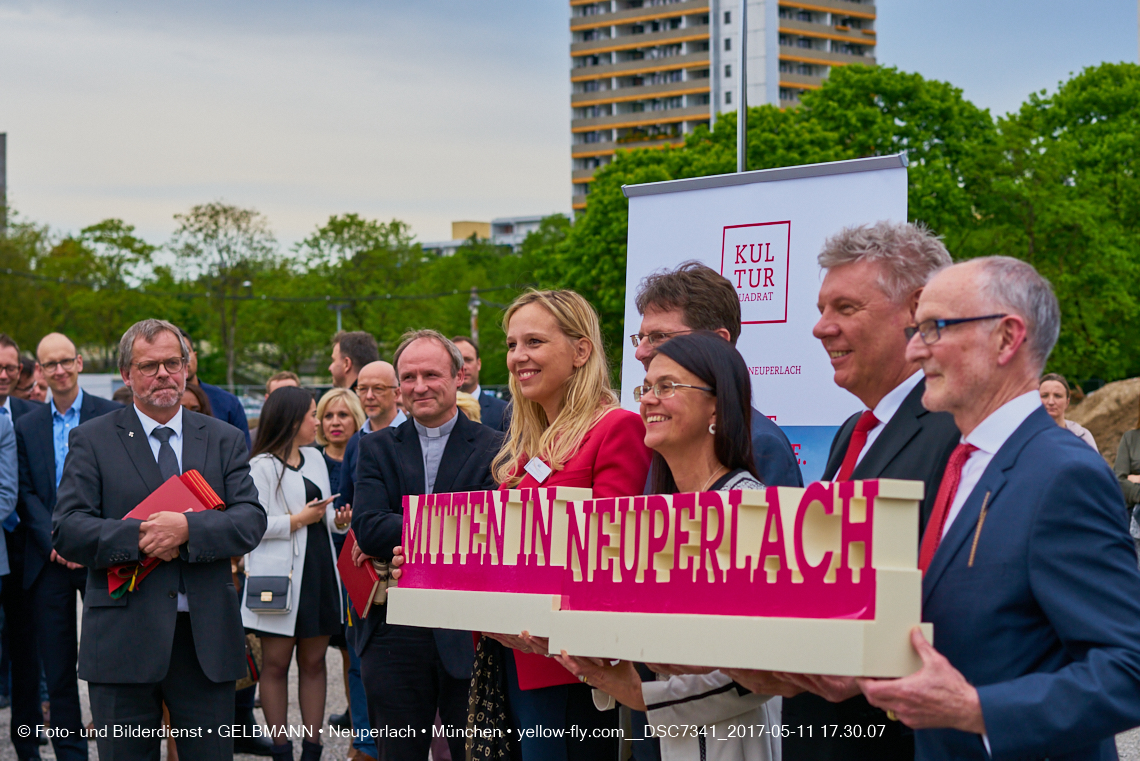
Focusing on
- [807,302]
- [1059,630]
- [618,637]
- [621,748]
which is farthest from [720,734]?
[807,302]

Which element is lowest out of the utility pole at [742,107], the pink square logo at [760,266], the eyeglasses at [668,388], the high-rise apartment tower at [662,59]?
the eyeglasses at [668,388]

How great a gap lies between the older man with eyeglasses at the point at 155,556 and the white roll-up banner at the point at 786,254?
226 centimetres

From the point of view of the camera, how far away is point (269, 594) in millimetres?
6285

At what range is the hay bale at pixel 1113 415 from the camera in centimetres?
1800

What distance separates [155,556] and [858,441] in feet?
10.1

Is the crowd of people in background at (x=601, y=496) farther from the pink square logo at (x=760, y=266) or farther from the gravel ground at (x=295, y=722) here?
the pink square logo at (x=760, y=266)

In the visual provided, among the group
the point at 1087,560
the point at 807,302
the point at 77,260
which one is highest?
the point at 77,260

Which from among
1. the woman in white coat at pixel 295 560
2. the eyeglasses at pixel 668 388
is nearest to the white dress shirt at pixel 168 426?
the woman in white coat at pixel 295 560

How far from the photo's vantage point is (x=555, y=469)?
12.2 ft

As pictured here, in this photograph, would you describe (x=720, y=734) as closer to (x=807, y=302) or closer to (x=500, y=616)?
(x=500, y=616)

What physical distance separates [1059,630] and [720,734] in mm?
1121

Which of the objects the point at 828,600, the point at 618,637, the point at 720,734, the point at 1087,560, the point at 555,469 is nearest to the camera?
the point at 1087,560

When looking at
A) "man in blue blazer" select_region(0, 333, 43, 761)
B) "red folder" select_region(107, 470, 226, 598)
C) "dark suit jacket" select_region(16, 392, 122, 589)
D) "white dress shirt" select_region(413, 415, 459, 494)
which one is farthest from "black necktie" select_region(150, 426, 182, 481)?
"man in blue blazer" select_region(0, 333, 43, 761)

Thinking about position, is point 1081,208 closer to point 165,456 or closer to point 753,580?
point 165,456
